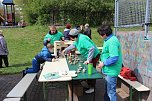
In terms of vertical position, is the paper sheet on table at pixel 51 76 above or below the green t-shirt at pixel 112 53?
below

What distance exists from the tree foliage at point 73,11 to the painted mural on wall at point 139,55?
1774cm

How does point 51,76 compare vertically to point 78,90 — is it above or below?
above

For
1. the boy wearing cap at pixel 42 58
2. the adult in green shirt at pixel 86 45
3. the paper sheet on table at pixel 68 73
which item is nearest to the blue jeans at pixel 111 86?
the paper sheet on table at pixel 68 73

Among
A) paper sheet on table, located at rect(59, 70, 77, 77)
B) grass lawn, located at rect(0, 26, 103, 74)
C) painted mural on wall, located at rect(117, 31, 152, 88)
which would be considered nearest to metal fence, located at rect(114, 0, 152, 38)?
painted mural on wall, located at rect(117, 31, 152, 88)

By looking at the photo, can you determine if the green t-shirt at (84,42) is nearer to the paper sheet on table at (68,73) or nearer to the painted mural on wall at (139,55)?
the painted mural on wall at (139,55)

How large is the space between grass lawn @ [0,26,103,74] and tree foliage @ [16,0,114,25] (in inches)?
112

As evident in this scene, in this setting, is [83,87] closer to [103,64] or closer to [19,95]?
[103,64]

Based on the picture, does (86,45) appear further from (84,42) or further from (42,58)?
(42,58)

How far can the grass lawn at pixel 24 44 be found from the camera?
12.5 meters

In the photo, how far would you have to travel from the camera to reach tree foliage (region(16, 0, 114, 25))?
2395 cm

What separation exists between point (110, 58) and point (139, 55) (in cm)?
111

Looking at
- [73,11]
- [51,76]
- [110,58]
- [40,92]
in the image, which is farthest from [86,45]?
[73,11]

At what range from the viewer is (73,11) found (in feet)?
80.7

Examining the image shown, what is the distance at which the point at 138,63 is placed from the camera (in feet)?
18.2
